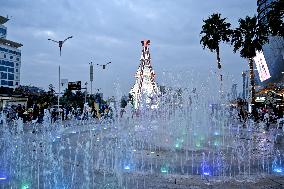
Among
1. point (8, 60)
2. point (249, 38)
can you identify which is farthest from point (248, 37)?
point (8, 60)

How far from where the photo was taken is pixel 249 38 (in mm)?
41188

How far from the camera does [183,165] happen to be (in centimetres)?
998

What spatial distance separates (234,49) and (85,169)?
35797mm

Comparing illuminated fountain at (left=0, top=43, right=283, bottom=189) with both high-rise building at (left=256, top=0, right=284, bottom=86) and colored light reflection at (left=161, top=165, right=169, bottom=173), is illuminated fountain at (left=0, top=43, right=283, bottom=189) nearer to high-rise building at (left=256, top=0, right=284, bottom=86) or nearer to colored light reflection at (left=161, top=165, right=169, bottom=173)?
colored light reflection at (left=161, top=165, right=169, bottom=173)

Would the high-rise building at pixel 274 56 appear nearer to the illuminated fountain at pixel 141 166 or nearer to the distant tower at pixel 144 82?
the distant tower at pixel 144 82

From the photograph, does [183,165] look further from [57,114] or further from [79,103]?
[79,103]

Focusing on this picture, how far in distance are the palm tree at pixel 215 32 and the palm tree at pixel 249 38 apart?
1.69 meters

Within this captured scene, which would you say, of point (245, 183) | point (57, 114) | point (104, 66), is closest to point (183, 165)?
point (245, 183)

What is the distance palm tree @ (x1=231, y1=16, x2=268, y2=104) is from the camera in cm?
4025

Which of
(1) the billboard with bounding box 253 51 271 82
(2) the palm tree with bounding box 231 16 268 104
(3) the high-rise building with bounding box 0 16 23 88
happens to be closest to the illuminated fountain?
(2) the palm tree with bounding box 231 16 268 104

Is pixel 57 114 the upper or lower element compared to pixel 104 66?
lower

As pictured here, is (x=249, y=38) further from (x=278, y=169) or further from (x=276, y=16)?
(x=278, y=169)

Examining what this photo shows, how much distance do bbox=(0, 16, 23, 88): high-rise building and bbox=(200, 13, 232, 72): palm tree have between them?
212 ft

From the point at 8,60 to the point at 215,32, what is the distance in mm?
69259
